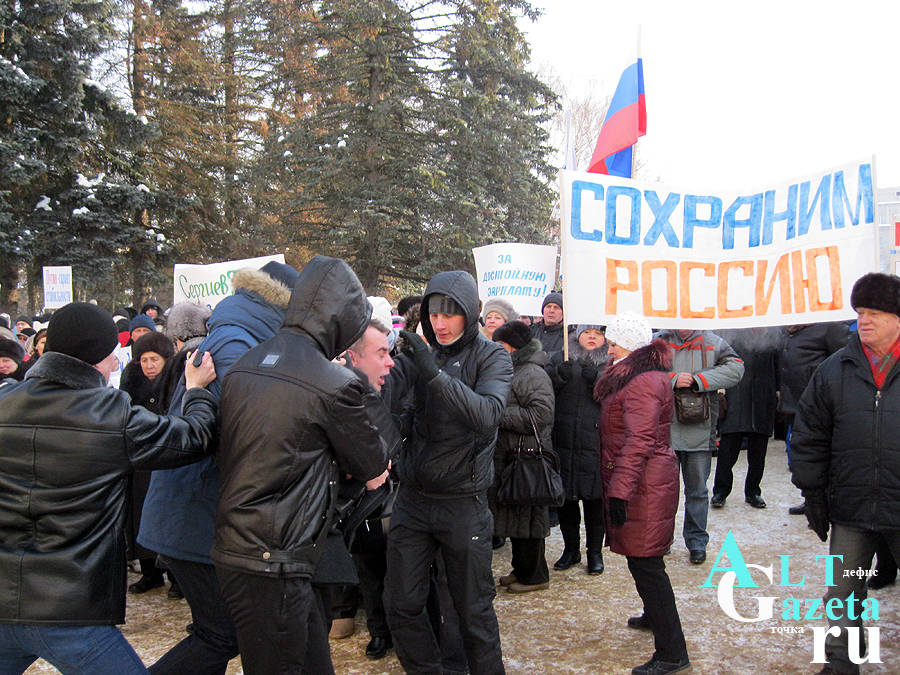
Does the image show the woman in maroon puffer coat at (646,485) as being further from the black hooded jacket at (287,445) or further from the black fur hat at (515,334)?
the black hooded jacket at (287,445)

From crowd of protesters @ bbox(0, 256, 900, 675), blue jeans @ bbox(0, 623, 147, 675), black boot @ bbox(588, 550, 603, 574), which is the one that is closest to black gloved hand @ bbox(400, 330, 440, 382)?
crowd of protesters @ bbox(0, 256, 900, 675)

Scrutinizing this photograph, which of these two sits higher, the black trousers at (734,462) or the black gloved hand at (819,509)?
the black gloved hand at (819,509)

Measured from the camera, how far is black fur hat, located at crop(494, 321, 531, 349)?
5180mm

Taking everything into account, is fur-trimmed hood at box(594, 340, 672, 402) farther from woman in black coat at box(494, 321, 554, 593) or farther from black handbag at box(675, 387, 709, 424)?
black handbag at box(675, 387, 709, 424)

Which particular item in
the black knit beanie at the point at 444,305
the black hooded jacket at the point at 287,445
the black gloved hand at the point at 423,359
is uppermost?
the black knit beanie at the point at 444,305

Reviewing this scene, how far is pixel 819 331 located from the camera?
6.55 meters

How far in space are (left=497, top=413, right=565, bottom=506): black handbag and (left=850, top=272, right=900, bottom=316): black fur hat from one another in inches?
87.4

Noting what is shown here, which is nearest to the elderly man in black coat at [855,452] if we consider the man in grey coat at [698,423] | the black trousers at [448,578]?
the black trousers at [448,578]

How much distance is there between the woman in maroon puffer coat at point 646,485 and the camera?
3781 millimetres

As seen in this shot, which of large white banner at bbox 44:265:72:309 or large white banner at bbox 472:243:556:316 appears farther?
large white banner at bbox 44:265:72:309

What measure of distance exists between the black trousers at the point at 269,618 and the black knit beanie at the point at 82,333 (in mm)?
920

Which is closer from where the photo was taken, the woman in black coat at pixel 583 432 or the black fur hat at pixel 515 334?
the black fur hat at pixel 515 334

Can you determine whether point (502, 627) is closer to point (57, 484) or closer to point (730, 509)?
point (57, 484)

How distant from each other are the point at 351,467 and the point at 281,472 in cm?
26
